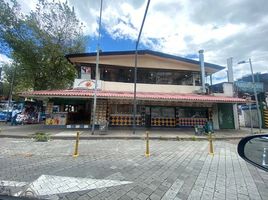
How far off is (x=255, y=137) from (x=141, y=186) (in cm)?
282

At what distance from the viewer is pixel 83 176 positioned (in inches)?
190

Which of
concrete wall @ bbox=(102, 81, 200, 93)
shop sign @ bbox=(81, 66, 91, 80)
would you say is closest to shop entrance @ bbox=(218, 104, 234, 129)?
concrete wall @ bbox=(102, 81, 200, 93)

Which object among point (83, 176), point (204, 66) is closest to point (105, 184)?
point (83, 176)

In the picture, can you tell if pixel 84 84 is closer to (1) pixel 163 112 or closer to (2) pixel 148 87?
(2) pixel 148 87

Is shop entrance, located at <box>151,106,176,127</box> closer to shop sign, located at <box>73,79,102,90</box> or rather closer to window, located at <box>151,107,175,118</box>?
window, located at <box>151,107,175,118</box>

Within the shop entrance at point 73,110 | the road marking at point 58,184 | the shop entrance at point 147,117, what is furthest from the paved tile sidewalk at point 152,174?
the shop entrance at point 147,117

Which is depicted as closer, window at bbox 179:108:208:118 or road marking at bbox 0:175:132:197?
road marking at bbox 0:175:132:197

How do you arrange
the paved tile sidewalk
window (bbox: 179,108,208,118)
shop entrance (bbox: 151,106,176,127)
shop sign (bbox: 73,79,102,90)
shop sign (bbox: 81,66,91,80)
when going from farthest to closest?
window (bbox: 179,108,208,118) → shop entrance (bbox: 151,106,176,127) → shop sign (bbox: 81,66,91,80) → shop sign (bbox: 73,79,102,90) → the paved tile sidewalk

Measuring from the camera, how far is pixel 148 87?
1800 centimetres

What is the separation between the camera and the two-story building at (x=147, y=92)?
16516 millimetres

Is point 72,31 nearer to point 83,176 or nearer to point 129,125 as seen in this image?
point 129,125

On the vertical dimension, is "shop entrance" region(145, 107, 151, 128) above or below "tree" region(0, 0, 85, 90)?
below

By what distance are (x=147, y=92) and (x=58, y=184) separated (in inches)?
556

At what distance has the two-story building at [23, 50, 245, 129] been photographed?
16516 mm
